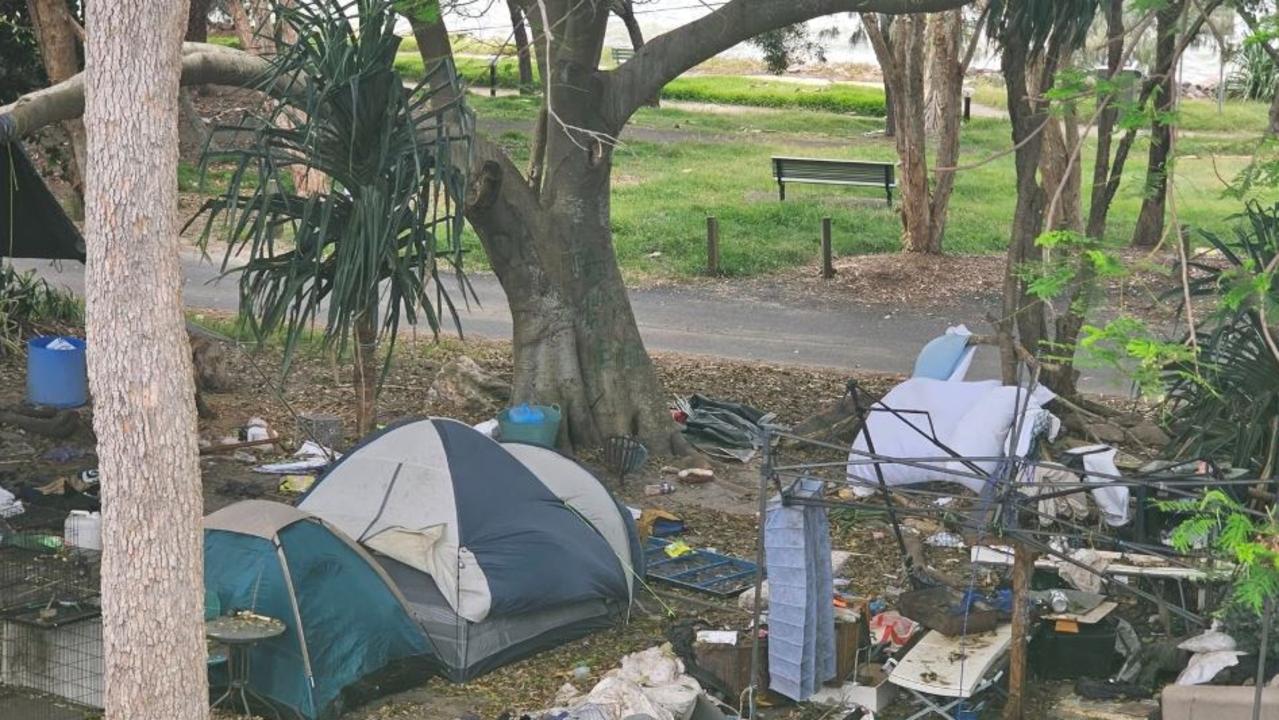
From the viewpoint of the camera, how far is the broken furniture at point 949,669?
875 centimetres

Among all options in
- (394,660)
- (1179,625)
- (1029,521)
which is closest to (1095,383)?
(1029,521)

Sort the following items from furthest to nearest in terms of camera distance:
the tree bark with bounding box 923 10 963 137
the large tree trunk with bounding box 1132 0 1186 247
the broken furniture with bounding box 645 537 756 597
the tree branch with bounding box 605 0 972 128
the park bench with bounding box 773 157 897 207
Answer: the park bench with bounding box 773 157 897 207 → the tree bark with bounding box 923 10 963 137 → the tree branch with bounding box 605 0 972 128 → the broken furniture with bounding box 645 537 756 597 → the large tree trunk with bounding box 1132 0 1186 247

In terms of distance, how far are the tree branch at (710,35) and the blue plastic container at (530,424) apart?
2.56 m

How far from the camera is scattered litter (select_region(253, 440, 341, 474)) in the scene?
13.2m

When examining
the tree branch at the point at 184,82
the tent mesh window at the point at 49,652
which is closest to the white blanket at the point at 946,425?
the tree branch at the point at 184,82

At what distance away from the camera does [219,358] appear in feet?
51.1

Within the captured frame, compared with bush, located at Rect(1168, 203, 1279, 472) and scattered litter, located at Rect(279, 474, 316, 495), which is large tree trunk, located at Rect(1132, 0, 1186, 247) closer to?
bush, located at Rect(1168, 203, 1279, 472)

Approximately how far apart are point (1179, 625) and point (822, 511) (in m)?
2.65

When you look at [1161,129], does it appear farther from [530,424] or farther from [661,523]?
[530,424]

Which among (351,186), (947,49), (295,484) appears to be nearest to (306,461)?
(295,484)

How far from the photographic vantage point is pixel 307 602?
30.0ft

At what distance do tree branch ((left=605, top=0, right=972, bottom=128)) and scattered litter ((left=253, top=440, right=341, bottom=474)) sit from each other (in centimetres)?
365

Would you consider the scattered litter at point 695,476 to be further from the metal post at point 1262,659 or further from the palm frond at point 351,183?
the metal post at point 1262,659

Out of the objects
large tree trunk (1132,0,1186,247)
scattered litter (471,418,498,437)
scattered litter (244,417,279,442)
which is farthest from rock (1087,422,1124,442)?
scattered litter (244,417,279,442)
